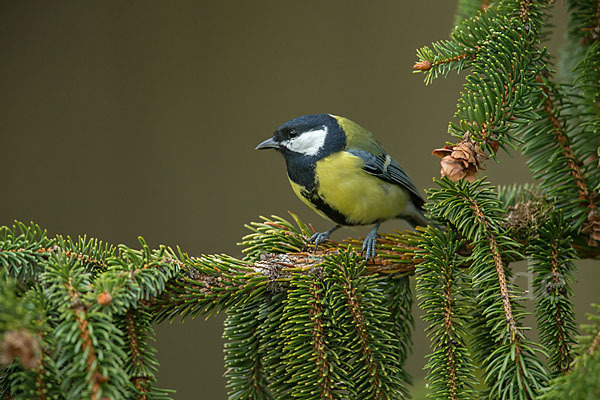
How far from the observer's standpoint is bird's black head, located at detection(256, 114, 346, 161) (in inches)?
43.1

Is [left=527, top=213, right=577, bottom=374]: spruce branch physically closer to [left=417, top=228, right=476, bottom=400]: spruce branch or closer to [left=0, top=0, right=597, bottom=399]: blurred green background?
[left=417, top=228, right=476, bottom=400]: spruce branch

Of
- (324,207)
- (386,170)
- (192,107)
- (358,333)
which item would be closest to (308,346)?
(358,333)

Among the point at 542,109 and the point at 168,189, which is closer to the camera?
the point at 542,109

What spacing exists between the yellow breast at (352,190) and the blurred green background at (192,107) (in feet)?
2.76

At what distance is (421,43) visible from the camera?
2.06m

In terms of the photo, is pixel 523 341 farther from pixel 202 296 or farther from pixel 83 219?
pixel 83 219

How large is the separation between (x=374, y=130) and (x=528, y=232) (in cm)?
141

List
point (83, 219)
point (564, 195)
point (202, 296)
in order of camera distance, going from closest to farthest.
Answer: point (202, 296)
point (564, 195)
point (83, 219)

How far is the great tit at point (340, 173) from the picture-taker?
106cm

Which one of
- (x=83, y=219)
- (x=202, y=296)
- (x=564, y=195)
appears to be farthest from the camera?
(x=83, y=219)

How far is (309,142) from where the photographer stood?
111cm

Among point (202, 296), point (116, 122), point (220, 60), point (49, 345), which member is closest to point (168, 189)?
point (116, 122)

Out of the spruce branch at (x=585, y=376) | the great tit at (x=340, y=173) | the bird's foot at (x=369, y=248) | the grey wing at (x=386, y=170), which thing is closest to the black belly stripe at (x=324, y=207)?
the great tit at (x=340, y=173)

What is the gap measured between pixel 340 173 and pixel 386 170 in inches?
5.0
